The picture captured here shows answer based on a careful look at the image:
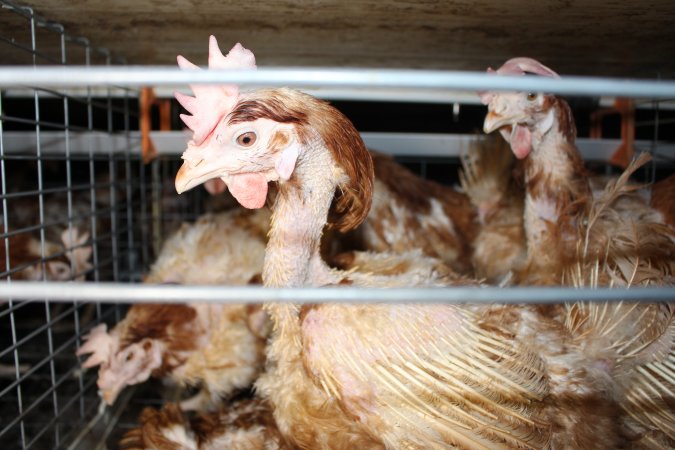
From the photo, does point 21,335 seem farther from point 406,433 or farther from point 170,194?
point 406,433

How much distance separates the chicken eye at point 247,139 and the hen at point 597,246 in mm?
837

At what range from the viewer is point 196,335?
2051 mm

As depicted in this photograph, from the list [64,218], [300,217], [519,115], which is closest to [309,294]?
[300,217]

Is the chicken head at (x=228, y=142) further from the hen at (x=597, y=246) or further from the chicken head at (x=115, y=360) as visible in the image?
the chicken head at (x=115, y=360)

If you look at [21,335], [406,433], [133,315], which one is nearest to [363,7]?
[406,433]

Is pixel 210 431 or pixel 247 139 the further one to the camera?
pixel 210 431

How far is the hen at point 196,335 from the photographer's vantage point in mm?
1910

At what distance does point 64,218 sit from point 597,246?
2.39 meters

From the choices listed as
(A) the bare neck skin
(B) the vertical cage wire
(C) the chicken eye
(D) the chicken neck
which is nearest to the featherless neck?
(D) the chicken neck

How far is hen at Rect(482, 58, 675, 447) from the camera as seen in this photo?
1305 mm

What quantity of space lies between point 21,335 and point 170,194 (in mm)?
1331

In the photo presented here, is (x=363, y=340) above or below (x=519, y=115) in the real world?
below

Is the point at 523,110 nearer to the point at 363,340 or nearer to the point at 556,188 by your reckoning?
the point at 556,188

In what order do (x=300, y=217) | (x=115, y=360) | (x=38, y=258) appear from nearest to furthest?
(x=300, y=217), (x=115, y=360), (x=38, y=258)
